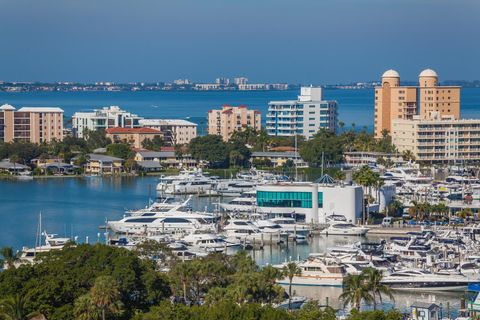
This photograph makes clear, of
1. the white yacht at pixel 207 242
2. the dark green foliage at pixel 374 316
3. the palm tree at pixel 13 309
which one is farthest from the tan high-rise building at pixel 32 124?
the dark green foliage at pixel 374 316

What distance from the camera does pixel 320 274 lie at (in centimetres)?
2400

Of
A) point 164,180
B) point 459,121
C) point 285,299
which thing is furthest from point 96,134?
point 285,299

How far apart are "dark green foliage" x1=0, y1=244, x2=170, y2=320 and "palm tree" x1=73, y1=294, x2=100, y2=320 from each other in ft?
0.97

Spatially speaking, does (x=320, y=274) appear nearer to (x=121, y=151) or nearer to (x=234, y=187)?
(x=234, y=187)

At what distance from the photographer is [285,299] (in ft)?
67.5

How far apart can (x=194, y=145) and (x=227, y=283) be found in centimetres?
2880

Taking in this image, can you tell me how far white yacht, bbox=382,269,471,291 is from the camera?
76.9 feet

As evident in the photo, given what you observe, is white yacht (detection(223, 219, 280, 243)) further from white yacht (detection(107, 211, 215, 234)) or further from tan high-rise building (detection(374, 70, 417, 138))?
tan high-rise building (detection(374, 70, 417, 138))

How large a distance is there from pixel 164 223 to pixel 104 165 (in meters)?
16.8

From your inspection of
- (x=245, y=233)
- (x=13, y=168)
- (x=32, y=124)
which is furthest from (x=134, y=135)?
(x=245, y=233)

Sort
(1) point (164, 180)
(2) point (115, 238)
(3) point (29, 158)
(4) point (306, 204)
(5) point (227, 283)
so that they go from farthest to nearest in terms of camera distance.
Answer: (3) point (29, 158)
(1) point (164, 180)
(4) point (306, 204)
(2) point (115, 238)
(5) point (227, 283)

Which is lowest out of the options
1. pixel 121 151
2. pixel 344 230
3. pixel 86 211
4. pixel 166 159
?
pixel 344 230

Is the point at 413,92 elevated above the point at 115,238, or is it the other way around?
the point at 413,92

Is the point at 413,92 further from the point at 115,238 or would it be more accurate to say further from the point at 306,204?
the point at 115,238
